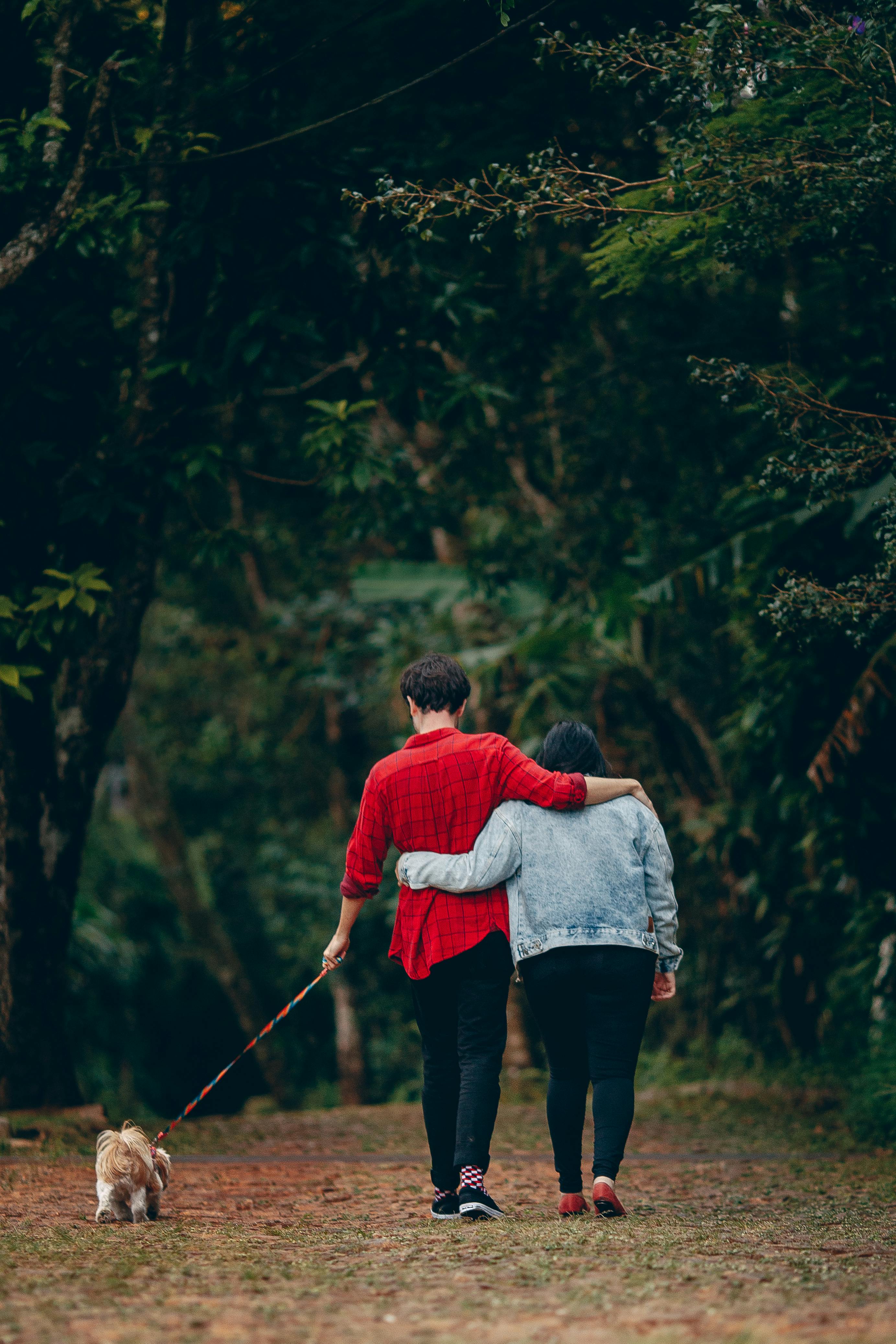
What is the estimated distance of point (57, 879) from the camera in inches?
307

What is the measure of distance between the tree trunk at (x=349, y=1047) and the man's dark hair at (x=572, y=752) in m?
14.3

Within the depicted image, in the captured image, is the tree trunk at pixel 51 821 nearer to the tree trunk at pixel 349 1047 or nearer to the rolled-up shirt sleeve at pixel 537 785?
the rolled-up shirt sleeve at pixel 537 785

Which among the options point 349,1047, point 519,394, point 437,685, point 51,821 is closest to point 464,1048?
point 437,685

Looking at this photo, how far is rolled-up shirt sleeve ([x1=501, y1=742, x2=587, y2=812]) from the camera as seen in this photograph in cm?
461

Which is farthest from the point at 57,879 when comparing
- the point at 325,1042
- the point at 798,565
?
the point at 325,1042

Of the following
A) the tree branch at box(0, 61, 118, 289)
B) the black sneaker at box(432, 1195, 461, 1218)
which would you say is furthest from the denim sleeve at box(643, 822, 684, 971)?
the tree branch at box(0, 61, 118, 289)

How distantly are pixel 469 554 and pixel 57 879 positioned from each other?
565 cm

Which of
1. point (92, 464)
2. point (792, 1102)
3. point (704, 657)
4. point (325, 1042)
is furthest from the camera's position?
point (325, 1042)

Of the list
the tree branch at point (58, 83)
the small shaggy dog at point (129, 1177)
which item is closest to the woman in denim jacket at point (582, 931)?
the small shaggy dog at point (129, 1177)

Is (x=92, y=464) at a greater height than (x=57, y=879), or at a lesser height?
greater

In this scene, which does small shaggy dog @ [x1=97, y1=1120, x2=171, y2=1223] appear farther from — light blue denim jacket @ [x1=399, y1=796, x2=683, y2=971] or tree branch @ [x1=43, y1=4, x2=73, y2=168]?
tree branch @ [x1=43, y1=4, x2=73, y2=168]

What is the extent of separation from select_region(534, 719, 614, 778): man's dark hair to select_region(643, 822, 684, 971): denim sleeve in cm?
31

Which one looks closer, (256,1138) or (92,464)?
(92,464)

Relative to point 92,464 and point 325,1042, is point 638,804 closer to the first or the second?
point 92,464
